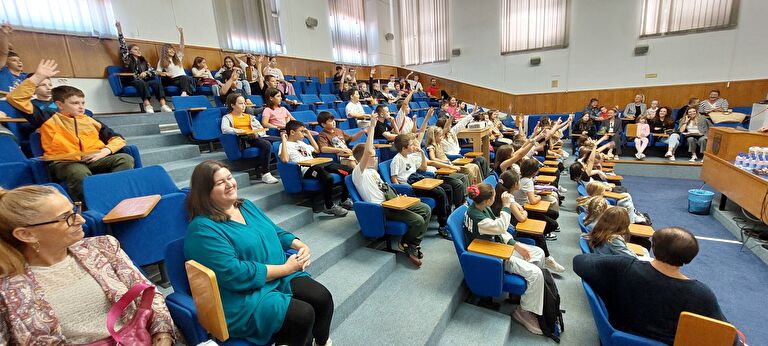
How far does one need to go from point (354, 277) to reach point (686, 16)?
35.8 feet

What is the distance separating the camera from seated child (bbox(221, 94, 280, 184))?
11.8 ft

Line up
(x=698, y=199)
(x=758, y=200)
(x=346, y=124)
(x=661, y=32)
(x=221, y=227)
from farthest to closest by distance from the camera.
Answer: (x=661, y=32), (x=346, y=124), (x=698, y=199), (x=758, y=200), (x=221, y=227)

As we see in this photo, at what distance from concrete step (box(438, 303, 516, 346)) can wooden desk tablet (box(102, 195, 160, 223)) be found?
1861mm

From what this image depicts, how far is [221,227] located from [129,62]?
16.9ft

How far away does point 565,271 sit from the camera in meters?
2.86

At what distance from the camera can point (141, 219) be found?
1775 mm

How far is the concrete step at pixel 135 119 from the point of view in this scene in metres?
4.11

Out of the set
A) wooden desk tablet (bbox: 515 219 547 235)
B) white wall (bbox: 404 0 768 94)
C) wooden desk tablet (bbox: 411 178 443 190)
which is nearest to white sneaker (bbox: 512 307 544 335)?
wooden desk tablet (bbox: 515 219 547 235)

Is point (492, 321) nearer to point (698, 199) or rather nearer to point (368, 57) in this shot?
point (698, 199)

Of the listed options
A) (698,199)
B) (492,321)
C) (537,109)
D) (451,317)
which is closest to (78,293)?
(451,317)

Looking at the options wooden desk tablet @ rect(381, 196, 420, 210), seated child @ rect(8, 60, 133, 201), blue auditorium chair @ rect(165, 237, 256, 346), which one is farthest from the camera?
wooden desk tablet @ rect(381, 196, 420, 210)

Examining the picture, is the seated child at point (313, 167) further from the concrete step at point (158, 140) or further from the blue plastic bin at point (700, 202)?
the blue plastic bin at point (700, 202)

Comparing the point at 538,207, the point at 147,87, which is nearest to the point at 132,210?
the point at 538,207

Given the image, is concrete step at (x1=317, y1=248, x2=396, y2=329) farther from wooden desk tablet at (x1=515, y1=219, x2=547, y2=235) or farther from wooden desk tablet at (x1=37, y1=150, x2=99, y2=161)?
wooden desk tablet at (x1=37, y1=150, x2=99, y2=161)
